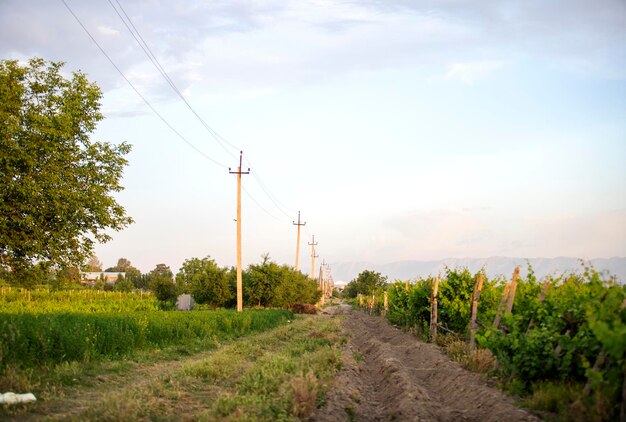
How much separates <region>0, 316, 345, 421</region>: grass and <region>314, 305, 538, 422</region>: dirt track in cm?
41

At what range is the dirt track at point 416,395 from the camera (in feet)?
27.5

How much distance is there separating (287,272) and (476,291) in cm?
3567

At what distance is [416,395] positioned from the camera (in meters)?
9.87

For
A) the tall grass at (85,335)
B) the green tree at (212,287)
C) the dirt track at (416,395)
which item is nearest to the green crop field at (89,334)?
the tall grass at (85,335)

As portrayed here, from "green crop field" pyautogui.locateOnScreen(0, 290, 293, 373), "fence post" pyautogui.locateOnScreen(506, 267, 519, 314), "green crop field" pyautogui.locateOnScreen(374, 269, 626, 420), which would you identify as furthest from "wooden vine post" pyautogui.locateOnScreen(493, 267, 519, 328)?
"green crop field" pyautogui.locateOnScreen(0, 290, 293, 373)

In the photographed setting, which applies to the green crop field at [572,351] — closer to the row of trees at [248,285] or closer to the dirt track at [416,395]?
the dirt track at [416,395]

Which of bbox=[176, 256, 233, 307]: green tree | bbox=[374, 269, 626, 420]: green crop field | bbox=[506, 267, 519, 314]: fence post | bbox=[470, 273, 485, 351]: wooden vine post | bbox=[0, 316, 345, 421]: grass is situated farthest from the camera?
bbox=[176, 256, 233, 307]: green tree

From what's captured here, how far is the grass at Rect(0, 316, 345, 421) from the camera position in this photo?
769 cm

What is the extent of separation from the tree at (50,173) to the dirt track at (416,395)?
477 inches

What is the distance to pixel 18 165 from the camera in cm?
1841

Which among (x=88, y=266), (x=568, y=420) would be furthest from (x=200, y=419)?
(x=88, y=266)

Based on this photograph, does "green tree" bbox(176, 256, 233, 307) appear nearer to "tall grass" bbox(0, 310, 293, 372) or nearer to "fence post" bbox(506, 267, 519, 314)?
"tall grass" bbox(0, 310, 293, 372)

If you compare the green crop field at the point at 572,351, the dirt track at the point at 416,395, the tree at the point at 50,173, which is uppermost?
the tree at the point at 50,173

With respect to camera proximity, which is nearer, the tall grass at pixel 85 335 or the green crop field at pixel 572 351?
the green crop field at pixel 572 351
